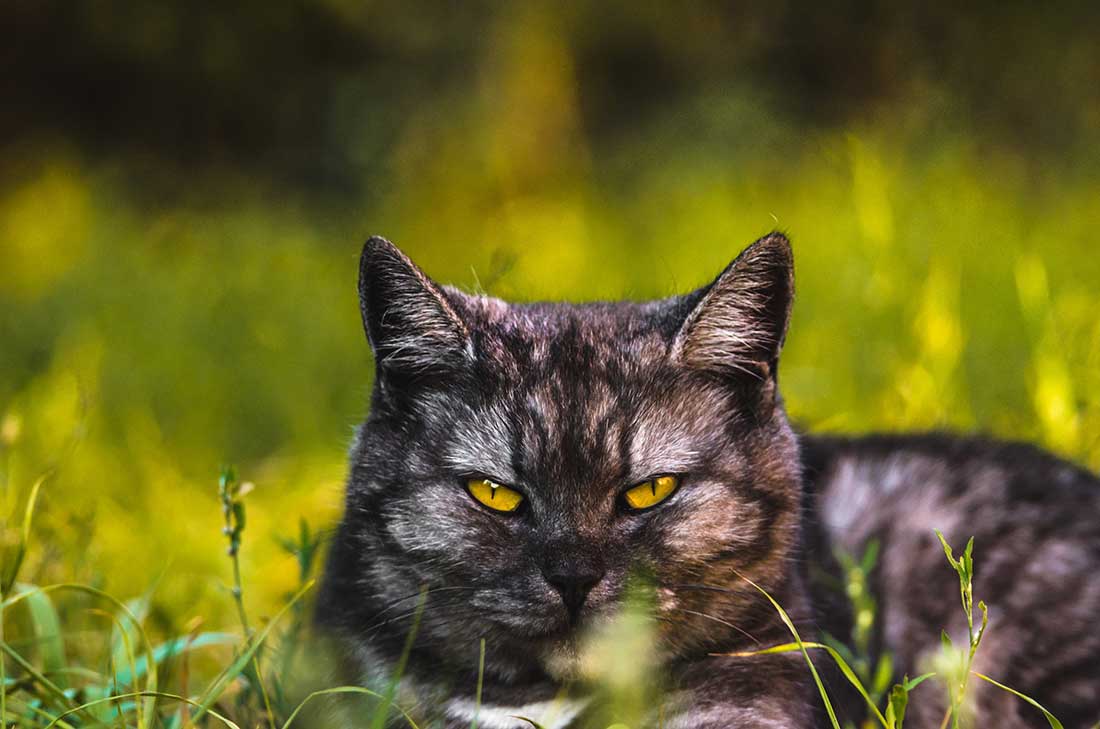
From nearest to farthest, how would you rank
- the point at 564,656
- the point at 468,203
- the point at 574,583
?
the point at 574,583 < the point at 564,656 < the point at 468,203

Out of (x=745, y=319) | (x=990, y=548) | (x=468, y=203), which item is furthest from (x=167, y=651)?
(x=468, y=203)

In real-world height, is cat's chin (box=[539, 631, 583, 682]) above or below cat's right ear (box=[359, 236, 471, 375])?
below

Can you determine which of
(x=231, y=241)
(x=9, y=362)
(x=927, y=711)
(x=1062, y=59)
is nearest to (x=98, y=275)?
(x=231, y=241)

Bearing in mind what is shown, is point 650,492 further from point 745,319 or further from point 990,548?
point 990,548

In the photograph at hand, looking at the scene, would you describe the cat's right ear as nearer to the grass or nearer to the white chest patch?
the grass

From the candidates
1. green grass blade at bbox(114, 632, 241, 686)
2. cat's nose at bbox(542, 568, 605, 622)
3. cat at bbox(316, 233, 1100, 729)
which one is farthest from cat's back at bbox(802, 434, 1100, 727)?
green grass blade at bbox(114, 632, 241, 686)

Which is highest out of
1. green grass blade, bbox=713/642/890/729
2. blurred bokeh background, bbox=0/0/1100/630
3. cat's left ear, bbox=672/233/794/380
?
blurred bokeh background, bbox=0/0/1100/630

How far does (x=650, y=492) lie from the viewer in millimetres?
2281

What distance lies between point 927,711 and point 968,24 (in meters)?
7.72

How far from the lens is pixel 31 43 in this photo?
984cm

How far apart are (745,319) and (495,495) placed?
0.66 metres

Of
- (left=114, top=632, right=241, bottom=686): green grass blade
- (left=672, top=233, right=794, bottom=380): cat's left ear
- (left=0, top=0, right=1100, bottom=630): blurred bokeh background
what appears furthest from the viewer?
(left=0, top=0, right=1100, bottom=630): blurred bokeh background

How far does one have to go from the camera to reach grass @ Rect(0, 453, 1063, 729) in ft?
6.64

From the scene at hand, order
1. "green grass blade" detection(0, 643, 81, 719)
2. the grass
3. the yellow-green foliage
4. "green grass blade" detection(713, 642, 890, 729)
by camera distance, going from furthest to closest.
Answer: the yellow-green foliage
"green grass blade" detection(0, 643, 81, 719)
the grass
"green grass blade" detection(713, 642, 890, 729)
